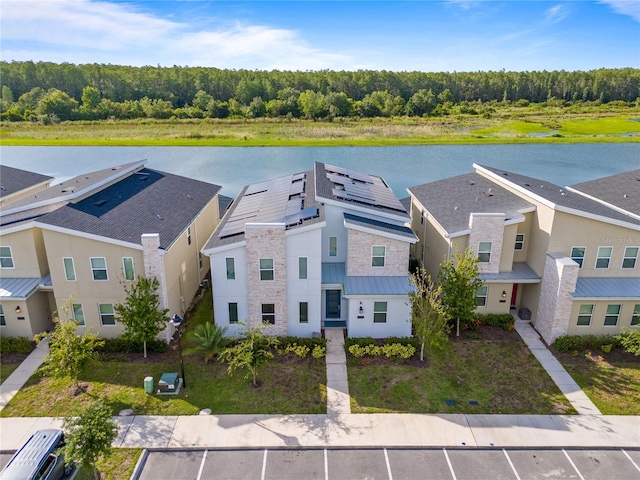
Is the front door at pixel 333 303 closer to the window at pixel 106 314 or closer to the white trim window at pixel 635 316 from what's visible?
the window at pixel 106 314

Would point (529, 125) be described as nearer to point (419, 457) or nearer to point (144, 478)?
point (419, 457)

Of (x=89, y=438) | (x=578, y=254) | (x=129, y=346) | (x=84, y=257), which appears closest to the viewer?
(x=89, y=438)

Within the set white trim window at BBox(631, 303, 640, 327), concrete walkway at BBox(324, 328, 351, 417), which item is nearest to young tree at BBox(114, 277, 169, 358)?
concrete walkway at BBox(324, 328, 351, 417)

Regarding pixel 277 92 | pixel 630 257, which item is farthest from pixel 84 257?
pixel 277 92

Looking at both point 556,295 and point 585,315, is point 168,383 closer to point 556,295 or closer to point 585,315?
point 556,295

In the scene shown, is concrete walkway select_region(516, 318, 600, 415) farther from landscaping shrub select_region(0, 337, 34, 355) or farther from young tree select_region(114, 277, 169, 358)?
landscaping shrub select_region(0, 337, 34, 355)

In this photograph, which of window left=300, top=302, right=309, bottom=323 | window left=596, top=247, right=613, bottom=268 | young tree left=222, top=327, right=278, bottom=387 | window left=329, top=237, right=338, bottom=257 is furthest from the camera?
window left=329, top=237, right=338, bottom=257
